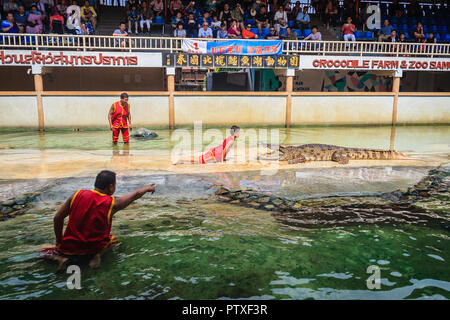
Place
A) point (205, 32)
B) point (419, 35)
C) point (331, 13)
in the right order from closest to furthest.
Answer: point (205, 32), point (419, 35), point (331, 13)

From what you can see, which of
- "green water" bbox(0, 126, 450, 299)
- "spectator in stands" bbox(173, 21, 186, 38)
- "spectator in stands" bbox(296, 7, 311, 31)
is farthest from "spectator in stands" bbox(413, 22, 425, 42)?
"green water" bbox(0, 126, 450, 299)

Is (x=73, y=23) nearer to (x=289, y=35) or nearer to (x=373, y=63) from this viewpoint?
(x=289, y=35)

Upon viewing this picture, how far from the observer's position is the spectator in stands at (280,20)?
1731 cm

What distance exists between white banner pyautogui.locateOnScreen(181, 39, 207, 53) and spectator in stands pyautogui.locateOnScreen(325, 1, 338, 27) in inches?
365

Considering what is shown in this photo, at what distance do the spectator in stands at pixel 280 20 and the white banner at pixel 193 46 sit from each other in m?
5.00

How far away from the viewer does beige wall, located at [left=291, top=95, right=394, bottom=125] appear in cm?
1533

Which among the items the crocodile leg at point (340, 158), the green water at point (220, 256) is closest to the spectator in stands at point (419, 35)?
the crocodile leg at point (340, 158)

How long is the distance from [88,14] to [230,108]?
754 cm

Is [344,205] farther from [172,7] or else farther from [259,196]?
[172,7]

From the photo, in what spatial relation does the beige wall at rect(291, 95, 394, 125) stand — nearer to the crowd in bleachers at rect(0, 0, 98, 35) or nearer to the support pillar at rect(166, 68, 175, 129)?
the support pillar at rect(166, 68, 175, 129)

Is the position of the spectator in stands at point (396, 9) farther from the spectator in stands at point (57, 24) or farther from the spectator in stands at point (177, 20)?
the spectator in stands at point (57, 24)

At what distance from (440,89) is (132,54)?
16594 millimetres

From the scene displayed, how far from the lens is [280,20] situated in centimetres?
1744

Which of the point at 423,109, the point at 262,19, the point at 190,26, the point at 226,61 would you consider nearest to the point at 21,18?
the point at 190,26
